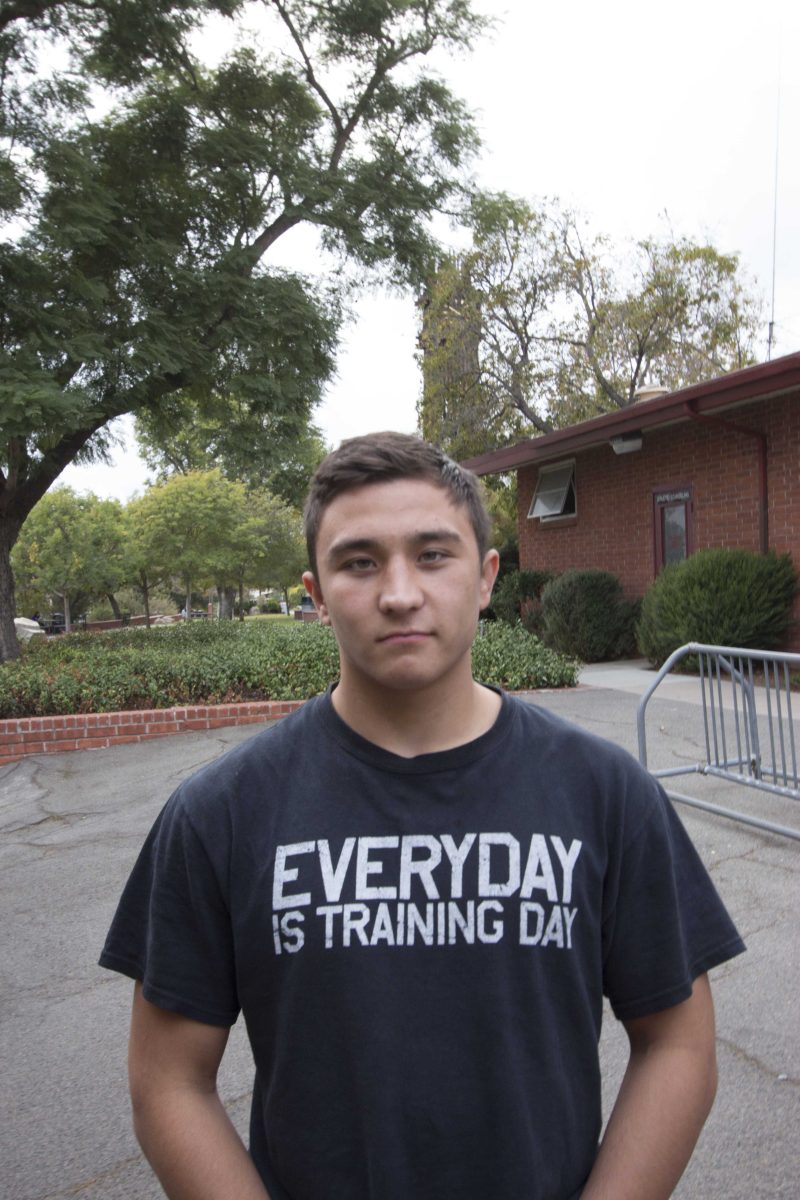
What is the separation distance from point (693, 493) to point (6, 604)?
9.80m

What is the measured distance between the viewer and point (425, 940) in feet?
3.80

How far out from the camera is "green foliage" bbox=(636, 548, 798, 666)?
10.6 m

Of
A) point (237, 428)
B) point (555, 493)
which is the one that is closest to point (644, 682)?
point (555, 493)

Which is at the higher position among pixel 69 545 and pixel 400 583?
pixel 69 545

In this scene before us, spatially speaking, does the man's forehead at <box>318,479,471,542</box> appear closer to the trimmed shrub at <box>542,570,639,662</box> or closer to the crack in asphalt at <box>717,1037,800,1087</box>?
the crack in asphalt at <box>717,1037,800,1087</box>

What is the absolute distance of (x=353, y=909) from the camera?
116cm

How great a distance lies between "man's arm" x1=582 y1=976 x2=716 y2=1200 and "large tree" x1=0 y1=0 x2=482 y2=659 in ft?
31.8

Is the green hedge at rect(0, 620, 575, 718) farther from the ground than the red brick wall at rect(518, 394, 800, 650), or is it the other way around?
the red brick wall at rect(518, 394, 800, 650)

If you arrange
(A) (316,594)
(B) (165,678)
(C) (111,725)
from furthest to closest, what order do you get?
(B) (165,678) < (C) (111,725) < (A) (316,594)

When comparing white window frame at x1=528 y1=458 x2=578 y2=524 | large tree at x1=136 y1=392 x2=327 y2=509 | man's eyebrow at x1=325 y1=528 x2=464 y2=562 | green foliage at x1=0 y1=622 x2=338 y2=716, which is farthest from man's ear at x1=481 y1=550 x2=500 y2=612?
white window frame at x1=528 y1=458 x2=578 y2=524

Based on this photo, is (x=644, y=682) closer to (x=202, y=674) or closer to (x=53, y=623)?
A: (x=202, y=674)

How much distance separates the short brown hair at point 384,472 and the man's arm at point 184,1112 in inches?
26.5

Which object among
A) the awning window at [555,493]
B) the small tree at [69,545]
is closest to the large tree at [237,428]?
the awning window at [555,493]

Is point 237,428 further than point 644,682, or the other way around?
point 237,428
